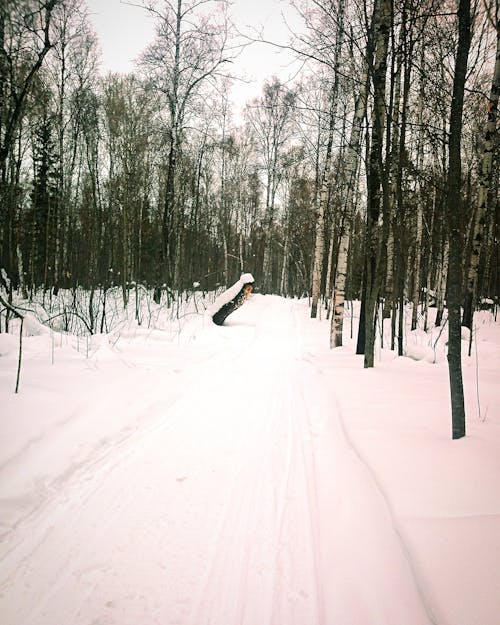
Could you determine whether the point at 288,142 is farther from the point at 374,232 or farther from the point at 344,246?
the point at 374,232

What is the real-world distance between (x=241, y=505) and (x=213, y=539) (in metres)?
0.33

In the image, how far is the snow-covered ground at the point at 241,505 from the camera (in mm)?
1475

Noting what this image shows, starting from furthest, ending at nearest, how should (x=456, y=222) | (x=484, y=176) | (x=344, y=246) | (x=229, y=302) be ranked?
(x=229, y=302) → (x=484, y=176) → (x=344, y=246) → (x=456, y=222)

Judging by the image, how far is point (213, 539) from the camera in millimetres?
1860

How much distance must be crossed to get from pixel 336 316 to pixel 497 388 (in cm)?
356

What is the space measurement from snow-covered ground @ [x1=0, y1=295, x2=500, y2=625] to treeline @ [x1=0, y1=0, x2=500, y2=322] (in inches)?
75.4

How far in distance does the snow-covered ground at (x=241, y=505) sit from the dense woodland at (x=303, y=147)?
1.35 meters

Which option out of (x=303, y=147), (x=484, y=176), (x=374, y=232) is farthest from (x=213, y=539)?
(x=303, y=147)

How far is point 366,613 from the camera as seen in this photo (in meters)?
1.43

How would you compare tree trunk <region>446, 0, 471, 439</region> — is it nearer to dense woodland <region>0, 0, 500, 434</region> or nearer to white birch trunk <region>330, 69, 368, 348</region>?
dense woodland <region>0, 0, 500, 434</region>

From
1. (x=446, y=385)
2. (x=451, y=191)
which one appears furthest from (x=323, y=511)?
(x=446, y=385)

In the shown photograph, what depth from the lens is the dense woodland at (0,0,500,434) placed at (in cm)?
478

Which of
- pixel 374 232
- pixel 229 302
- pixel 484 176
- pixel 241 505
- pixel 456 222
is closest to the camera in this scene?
pixel 241 505

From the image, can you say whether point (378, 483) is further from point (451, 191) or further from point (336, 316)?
point (336, 316)
